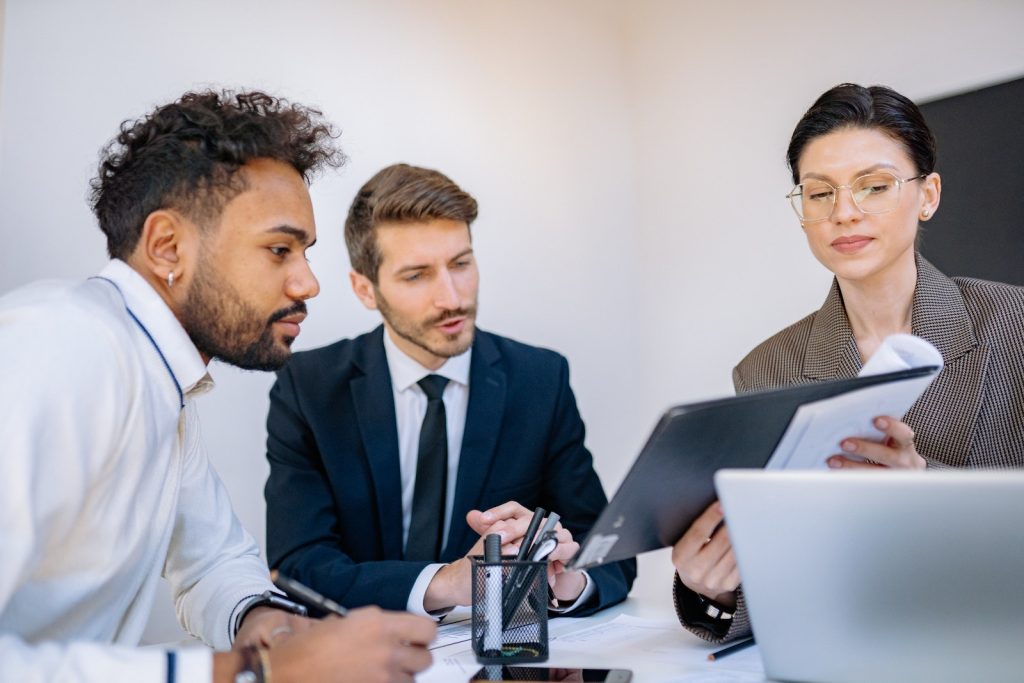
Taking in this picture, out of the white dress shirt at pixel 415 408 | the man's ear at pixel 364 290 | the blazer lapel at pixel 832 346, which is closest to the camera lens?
the blazer lapel at pixel 832 346

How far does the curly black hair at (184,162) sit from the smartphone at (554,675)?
811 mm

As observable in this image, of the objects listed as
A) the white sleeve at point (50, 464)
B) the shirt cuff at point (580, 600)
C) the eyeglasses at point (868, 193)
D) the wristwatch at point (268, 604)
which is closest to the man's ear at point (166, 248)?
the white sleeve at point (50, 464)

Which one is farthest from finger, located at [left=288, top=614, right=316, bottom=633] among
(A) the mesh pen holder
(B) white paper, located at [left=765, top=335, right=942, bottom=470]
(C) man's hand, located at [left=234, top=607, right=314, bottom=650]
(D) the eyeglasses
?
(D) the eyeglasses

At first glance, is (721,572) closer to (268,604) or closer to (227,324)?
(268,604)

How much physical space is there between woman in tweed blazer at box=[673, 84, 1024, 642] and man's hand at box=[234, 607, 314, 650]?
44.9 inches

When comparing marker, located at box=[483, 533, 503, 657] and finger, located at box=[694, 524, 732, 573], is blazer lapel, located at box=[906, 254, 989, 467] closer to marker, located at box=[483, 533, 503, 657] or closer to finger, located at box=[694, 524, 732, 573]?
finger, located at box=[694, 524, 732, 573]

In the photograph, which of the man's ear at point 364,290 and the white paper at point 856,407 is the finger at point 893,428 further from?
the man's ear at point 364,290

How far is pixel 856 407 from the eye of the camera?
45.4 inches

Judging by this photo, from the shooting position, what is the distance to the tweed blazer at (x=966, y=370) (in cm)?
178

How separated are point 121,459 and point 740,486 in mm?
782

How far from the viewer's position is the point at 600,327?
3.48m

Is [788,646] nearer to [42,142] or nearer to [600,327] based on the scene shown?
[42,142]

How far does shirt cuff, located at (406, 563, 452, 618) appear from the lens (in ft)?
5.47

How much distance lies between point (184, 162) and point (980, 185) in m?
2.24
